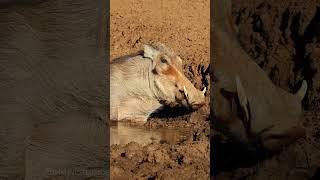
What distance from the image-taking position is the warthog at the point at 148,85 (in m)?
1.97

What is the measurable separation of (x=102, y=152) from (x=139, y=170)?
0.22 m

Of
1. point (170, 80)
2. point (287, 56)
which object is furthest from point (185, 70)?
point (287, 56)

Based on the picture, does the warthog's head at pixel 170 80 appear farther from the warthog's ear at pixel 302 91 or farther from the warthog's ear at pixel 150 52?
the warthog's ear at pixel 302 91

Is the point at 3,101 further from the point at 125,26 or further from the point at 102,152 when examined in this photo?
the point at 125,26

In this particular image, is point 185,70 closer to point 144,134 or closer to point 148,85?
point 148,85

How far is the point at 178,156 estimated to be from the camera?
6.19ft

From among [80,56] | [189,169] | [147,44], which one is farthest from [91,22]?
[189,169]

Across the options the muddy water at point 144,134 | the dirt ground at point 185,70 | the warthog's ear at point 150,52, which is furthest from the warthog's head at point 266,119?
the warthog's ear at point 150,52

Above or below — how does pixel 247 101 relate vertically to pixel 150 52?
below

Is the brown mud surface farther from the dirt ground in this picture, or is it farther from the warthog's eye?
the warthog's eye

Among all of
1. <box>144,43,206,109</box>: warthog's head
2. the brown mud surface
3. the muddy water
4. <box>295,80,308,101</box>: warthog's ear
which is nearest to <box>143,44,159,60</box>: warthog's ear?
<box>144,43,206,109</box>: warthog's head

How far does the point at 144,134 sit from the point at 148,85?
339 mm

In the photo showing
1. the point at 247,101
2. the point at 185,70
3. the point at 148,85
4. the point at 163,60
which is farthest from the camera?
the point at 148,85

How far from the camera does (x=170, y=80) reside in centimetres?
220
